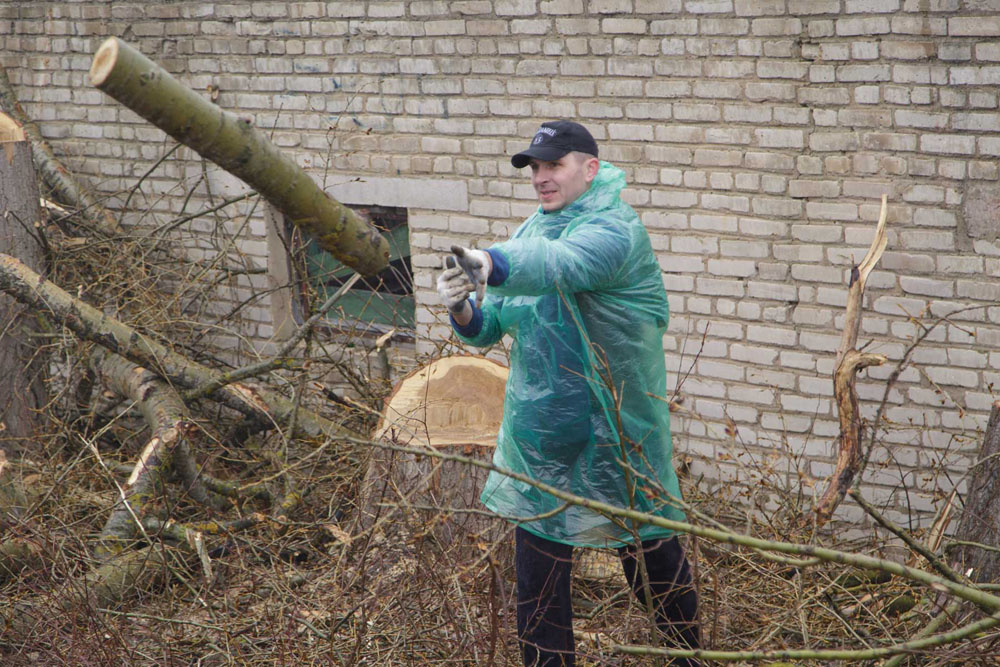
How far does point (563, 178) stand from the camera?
9.21ft

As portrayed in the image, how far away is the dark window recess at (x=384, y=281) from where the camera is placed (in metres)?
5.41

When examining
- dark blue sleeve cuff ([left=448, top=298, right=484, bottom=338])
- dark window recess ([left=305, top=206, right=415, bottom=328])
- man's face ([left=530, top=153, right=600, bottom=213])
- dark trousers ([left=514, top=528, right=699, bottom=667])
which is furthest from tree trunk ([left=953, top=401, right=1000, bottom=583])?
dark window recess ([left=305, top=206, right=415, bottom=328])

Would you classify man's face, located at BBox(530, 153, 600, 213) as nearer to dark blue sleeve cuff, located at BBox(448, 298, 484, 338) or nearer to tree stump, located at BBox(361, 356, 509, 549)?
Result: dark blue sleeve cuff, located at BBox(448, 298, 484, 338)

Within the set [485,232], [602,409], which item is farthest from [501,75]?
[602,409]

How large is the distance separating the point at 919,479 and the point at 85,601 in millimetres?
3361

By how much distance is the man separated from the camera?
9.17ft

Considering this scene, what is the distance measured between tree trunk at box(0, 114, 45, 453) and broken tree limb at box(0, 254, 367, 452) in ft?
0.63

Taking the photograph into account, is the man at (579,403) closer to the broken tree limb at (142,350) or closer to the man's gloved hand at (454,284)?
the man's gloved hand at (454,284)

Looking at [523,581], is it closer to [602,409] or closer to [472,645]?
[472,645]

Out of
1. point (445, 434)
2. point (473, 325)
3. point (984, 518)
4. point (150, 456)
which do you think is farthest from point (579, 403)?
point (150, 456)

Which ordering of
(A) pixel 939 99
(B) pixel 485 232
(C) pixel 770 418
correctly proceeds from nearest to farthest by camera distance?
1. (A) pixel 939 99
2. (C) pixel 770 418
3. (B) pixel 485 232

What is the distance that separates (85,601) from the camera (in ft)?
10.6

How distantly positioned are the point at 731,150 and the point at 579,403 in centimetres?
198

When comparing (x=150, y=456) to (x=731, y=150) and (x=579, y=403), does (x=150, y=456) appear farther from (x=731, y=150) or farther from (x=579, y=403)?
(x=731, y=150)
